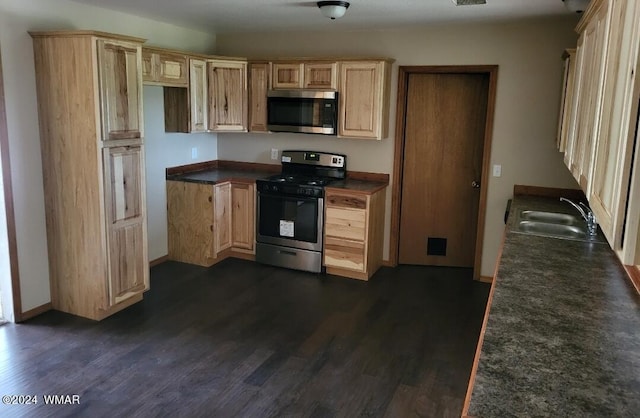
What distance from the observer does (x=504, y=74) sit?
4566 millimetres

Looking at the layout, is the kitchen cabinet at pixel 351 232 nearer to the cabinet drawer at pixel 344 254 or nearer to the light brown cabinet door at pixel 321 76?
the cabinet drawer at pixel 344 254

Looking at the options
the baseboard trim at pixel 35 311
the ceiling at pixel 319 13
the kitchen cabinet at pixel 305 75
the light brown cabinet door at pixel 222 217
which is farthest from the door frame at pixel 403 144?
the baseboard trim at pixel 35 311

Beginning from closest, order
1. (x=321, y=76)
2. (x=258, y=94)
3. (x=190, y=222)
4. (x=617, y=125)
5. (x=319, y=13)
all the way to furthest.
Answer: (x=617, y=125), (x=319, y=13), (x=321, y=76), (x=190, y=222), (x=258, y=94)

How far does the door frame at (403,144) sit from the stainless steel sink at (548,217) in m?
0.97

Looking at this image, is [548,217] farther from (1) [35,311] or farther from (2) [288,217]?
(1) [35,311]

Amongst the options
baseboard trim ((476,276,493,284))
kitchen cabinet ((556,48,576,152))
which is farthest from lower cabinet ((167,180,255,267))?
kitchen cabinet ((556,48,576,152))

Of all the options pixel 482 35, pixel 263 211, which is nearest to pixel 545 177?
pixel 482 35

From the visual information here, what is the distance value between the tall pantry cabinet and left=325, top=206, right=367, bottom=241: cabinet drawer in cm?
175

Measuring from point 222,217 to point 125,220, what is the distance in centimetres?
140

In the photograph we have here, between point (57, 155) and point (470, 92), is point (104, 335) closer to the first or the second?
point (57, 155)

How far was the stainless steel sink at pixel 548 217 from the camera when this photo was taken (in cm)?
367

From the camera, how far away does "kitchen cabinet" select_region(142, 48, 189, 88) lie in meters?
4.34

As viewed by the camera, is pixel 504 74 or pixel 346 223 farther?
pixel 346 223

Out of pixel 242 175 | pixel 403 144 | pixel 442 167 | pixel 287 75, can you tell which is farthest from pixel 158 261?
pixel 442 167
